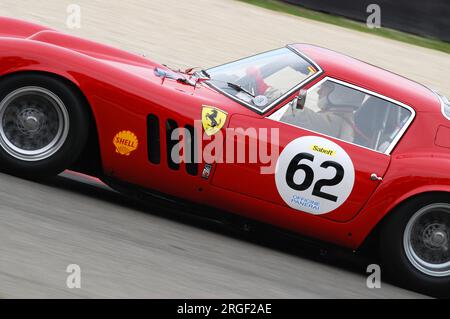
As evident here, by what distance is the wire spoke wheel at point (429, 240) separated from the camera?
5.77 meters

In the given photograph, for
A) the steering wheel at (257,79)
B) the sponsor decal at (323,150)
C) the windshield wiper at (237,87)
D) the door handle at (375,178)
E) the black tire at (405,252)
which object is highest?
the steering wheel at (257,79)

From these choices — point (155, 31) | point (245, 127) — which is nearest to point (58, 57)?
point (245, 127)

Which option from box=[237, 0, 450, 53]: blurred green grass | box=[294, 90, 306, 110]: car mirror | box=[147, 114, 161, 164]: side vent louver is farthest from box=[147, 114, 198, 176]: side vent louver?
box=[237, 0, 450, 53]: blurred green grass

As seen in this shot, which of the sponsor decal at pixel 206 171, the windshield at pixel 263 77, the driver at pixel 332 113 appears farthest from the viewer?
the windshield at pixel 263 77

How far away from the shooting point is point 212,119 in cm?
572

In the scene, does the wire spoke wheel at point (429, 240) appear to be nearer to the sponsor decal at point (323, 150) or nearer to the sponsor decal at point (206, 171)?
the sponsor decal at point (323, 150)

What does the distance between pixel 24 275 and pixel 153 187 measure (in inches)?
60.9

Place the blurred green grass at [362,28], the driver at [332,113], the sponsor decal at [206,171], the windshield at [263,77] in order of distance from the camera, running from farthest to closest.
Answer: the blurred green grass at [362,28] → the windshield at [263,77] → the driver at [332,113] → the sponsor decal at [206,171]

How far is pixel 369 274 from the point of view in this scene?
601 centimetres

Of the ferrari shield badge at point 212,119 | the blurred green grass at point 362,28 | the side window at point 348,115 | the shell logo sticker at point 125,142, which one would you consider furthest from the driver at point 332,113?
the blurred green grass at point 362,28

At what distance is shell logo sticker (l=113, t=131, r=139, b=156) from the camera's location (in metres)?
5.66

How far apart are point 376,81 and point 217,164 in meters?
1.33

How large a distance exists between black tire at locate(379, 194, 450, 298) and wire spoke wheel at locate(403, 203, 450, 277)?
24mm

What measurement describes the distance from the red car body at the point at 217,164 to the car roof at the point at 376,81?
0.29 m
